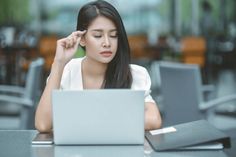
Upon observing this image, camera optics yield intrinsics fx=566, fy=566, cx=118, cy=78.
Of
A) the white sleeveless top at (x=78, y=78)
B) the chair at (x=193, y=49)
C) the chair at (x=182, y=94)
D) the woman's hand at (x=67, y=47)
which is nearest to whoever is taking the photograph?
the woman's hand at (x=67, y=47)

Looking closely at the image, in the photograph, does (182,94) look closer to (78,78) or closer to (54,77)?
(78,78)

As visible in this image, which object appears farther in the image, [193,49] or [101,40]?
[193,49]

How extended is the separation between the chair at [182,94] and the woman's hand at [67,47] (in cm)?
158

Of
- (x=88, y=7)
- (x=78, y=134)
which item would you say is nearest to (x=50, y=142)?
(x=78, y=134)

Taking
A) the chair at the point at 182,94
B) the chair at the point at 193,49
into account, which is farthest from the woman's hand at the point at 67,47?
the chair at the point at 193,49

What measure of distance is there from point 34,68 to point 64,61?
172 cm

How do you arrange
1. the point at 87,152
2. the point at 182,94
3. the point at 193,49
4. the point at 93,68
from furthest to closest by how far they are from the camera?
the point at 193,49 < the point at 182,94 < the point at 93,68 < the point at 87,152

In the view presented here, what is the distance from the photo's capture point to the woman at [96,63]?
222 cm

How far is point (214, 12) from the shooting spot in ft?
24.3

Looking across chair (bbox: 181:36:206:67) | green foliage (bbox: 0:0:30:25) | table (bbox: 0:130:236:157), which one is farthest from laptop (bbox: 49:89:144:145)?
chair (bbox: 181:36:206:67)

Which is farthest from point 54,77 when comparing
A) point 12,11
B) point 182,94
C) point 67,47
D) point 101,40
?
point 12,11

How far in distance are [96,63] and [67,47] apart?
0.14 meters

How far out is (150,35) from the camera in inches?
302

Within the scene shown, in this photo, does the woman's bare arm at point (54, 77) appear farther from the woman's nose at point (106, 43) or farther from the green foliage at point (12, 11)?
the green foliage at point (12, 11)
